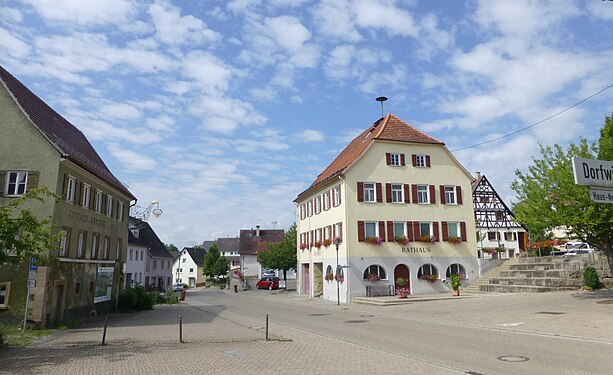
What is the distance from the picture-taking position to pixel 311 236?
43469 mm

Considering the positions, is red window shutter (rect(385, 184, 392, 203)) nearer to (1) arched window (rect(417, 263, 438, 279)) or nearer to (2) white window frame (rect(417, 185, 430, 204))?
(2) white window frame (rect(417, 185, 430, 204))

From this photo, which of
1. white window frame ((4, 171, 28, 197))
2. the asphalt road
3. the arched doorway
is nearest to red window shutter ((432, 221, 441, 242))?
the arched doorway

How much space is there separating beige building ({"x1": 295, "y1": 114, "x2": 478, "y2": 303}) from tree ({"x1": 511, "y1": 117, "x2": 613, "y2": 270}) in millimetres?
12730

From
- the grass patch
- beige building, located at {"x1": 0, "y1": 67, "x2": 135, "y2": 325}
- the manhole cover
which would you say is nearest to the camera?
the manhole cover

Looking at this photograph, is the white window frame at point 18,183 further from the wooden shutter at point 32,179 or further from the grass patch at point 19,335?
the grass patch at point 19,335

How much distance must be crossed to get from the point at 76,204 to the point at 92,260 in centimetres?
412

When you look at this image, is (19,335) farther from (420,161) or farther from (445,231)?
(420,161)

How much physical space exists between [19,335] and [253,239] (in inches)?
3087

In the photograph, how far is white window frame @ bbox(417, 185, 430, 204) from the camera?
37406 millimetres

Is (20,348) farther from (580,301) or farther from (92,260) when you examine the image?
(580,301)

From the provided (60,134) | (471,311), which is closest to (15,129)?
(60,134)

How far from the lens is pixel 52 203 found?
21.2 meters

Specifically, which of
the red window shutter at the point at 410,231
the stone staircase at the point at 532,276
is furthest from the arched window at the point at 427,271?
the stone staircase at the point at 532,276

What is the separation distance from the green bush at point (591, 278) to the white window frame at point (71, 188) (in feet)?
95.6
